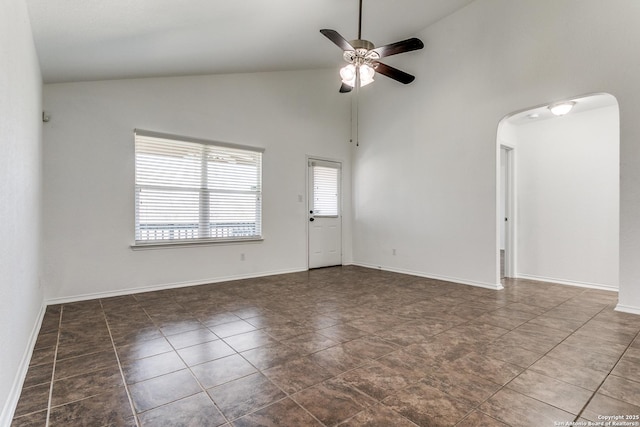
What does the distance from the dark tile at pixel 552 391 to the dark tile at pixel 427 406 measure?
43 centimetres

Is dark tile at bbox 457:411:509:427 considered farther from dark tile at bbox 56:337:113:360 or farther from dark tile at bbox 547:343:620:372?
dark tile at bbox 56:337:113:360

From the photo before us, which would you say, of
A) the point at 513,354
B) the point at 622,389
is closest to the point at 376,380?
the point at 513,354

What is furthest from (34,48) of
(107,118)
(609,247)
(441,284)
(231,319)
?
(609,247)

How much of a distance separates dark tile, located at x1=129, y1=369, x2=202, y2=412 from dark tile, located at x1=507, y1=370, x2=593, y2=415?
1910 mm

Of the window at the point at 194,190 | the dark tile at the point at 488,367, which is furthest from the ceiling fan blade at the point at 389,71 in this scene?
the dark tile at the point at 488,367

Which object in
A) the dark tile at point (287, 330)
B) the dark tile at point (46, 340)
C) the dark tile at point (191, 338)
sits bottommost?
the dark tile at point (191, 338)

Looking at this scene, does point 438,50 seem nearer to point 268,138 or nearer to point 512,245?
point 268,138

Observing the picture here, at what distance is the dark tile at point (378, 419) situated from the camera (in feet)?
4.93

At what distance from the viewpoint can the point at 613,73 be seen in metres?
3.22

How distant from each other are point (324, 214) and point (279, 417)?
4.70m

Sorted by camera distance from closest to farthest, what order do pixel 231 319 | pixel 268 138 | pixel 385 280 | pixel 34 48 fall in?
pixel 34 48, pixel 231 319, pixel 385 280, pixel 268 138

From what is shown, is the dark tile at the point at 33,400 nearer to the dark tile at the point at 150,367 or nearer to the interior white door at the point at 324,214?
the dark tile at the point at 150,367

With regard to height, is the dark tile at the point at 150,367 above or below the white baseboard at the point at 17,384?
below

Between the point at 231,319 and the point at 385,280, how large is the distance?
8.71 ft
